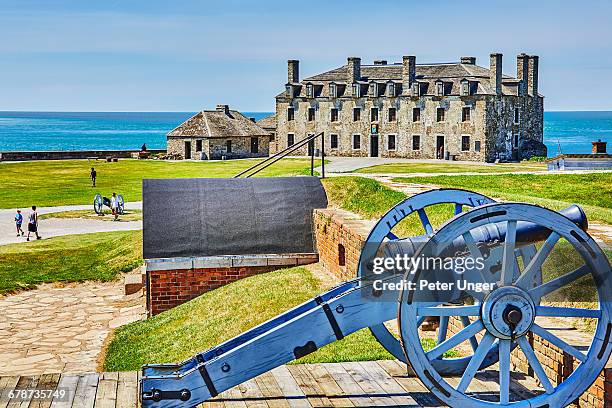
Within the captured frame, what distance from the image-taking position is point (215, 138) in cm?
6041

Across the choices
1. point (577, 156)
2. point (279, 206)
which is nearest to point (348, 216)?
point (279, 206)

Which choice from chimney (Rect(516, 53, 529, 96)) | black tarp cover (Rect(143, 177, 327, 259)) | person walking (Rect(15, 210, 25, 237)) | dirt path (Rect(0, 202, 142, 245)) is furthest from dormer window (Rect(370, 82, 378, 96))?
black tarp cover (Rect(143, 177, 327, 259))

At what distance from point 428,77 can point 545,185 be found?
128 feet

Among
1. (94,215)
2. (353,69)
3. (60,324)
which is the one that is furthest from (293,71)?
(60,324)

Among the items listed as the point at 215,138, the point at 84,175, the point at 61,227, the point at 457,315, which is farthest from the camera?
the point at 215,138

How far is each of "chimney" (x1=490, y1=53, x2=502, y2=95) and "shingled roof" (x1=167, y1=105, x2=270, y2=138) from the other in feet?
56.0

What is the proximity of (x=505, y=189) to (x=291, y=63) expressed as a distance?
46075mm

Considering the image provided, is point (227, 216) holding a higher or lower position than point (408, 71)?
lower

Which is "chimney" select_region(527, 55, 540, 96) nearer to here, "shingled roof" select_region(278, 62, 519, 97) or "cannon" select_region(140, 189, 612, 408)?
"shingled roof" select_region(278, 62, 519, 97)

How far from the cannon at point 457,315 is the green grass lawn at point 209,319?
389 cm

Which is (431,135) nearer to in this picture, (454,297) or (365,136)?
(365,136)

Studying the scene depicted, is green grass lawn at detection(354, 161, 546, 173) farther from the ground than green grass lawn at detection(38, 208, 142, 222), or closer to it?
farther from the ground

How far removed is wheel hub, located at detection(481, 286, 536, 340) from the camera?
6.22m

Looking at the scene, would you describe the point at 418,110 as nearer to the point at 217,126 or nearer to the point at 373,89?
the point at 373,89
